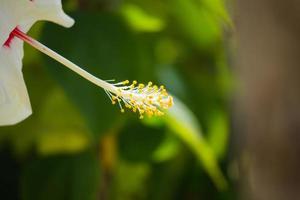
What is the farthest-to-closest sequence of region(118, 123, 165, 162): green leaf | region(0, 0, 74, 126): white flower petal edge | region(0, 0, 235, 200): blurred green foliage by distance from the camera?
region(118, 123, 165, 162): green leaf
region(0, 0, 235, 200): blurred green foliage
region(0, 0, 74, 126): white flower petal edge

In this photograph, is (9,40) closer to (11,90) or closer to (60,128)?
(11,90)

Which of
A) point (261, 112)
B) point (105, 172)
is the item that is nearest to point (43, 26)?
point (105, 172)

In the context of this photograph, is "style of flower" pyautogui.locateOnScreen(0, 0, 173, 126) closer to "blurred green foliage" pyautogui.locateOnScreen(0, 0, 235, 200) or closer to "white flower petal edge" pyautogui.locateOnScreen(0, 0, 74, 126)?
"white flower petal edge" pyautogui.locateOnScreen(0, 0, 74, 126)

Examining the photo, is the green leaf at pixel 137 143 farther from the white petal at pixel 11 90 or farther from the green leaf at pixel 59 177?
the white petal at pixel 11 90

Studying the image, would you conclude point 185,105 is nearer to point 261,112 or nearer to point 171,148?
point 171,148

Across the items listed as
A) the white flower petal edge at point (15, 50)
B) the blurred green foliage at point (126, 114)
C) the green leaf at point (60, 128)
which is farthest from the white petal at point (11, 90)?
the green leaf at point (60, 128)

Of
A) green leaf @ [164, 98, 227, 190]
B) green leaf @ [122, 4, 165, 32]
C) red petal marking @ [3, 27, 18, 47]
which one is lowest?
green leaf @ [164, 98, 227, 190]

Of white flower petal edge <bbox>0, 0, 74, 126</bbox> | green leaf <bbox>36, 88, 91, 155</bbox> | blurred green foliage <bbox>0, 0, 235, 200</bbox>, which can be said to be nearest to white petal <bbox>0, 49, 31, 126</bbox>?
white flower petal edge <bbox>0, 0, 74, 126</bbox>
